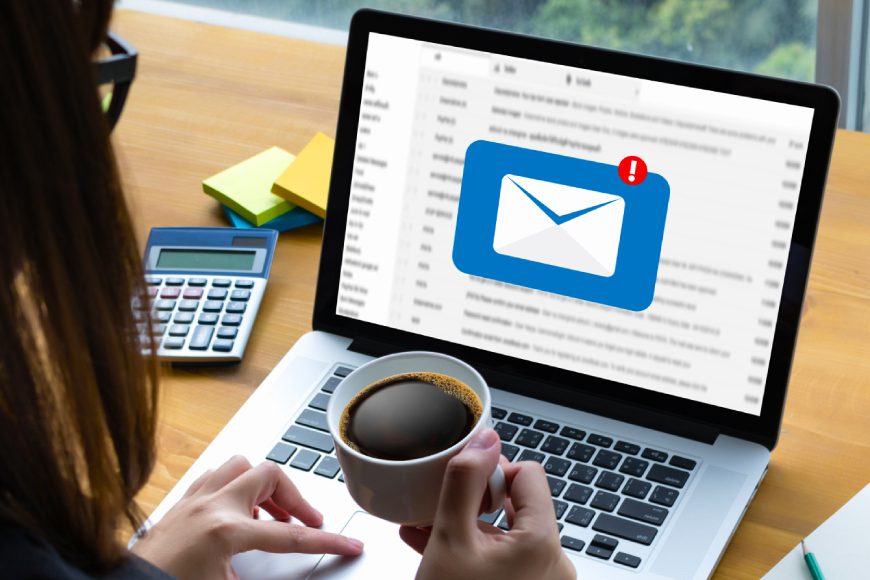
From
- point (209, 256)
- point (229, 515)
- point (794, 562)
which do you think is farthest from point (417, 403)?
point (209, 256)

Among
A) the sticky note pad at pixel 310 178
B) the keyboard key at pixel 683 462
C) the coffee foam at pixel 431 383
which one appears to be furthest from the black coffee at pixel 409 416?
the sticky note pad at pixel 310 178

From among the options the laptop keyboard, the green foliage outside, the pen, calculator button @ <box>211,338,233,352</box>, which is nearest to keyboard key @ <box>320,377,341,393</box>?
the laptop keyboard

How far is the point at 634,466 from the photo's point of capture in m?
0.77

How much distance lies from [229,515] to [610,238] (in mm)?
344

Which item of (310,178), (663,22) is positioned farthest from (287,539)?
(663,22)

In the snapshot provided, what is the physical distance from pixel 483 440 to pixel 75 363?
23 cm

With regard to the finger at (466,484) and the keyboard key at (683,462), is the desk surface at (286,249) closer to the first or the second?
the keyboard key at (683,462)

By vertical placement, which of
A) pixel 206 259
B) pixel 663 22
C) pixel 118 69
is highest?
pixel 118 69

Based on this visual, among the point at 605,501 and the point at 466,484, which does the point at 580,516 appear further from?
the point at 466,484

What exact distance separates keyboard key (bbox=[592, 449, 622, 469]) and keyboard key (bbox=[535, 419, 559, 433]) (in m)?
0.04

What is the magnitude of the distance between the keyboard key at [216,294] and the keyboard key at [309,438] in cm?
19

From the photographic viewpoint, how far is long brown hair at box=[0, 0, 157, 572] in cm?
43

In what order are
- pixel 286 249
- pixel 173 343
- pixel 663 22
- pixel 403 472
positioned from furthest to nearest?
pixel 663 22 → pixel 286 249 → pixel 173 343 → pixel 403 472

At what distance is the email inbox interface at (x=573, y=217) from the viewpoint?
0.75m
